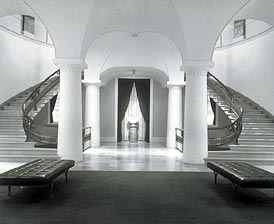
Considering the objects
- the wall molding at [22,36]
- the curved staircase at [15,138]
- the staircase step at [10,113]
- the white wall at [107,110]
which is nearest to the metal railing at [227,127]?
the white wall at [107,110]

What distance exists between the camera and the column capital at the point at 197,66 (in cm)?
892

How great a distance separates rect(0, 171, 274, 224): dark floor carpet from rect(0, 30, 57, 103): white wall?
8080mm

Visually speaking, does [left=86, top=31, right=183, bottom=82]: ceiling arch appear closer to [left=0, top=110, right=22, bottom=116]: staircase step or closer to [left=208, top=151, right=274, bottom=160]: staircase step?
[left=0, top=110, right=22, bottom=116]: staircase step

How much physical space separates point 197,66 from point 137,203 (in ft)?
17.4

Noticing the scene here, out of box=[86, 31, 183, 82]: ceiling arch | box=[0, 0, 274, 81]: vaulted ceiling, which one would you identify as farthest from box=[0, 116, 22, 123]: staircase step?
box=[0, 0, 274, 81]: vaulted ceiling

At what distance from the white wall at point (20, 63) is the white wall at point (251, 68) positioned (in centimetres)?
875

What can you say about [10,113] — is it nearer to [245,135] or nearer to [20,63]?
[20,63]

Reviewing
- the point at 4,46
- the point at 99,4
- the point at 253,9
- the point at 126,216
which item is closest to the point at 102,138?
the point at 4,46

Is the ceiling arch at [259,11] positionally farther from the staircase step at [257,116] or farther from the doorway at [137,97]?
the doorway at [137,97]

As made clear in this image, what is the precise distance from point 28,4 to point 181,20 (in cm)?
407

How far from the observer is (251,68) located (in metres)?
13.4

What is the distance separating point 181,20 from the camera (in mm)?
8422

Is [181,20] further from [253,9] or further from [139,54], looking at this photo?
[139,54]

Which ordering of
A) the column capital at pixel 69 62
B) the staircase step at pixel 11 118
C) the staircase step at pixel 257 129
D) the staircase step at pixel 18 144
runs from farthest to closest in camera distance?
the staircase step at pixel 11 118, the staircase step at pixel 257 129, the staircase step at pixel 18 144, the column capital at pixel 69 62
